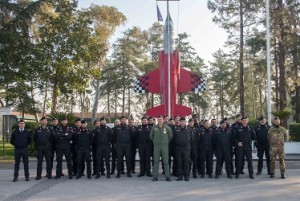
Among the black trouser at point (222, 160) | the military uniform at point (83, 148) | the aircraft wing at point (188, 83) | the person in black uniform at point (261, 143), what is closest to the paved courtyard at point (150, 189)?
the black trouser at point (222, 160)

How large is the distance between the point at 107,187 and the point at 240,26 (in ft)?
91.0

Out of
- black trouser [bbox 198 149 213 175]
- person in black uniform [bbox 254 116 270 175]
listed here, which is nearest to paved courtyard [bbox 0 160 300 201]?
black trouser [bbox 198 149 213 175]

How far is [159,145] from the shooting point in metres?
12.3

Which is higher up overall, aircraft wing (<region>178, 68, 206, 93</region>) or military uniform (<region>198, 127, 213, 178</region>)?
aircraft wing (<region>178, 68, 206, 93</region>)

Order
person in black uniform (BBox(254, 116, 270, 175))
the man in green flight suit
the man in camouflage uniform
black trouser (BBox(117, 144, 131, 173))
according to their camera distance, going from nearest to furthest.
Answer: the man in green flight suit, the man in camouflage uniform, black trouser (BBox(117, 144, 131, 173)), person in black uniform (BBox(254, 116, 270, 175))

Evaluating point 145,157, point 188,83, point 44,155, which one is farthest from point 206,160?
point 188,83

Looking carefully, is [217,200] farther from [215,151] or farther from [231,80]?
[231,80]

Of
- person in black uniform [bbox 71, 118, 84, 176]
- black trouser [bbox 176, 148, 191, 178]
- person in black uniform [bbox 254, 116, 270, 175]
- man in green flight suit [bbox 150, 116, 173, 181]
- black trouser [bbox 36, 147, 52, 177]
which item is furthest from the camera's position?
person in black uniform [bbox 254, 116, 270, 175]

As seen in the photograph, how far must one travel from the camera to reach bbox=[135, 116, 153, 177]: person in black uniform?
13.2 metres

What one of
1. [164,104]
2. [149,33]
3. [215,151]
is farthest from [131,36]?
[215,151]

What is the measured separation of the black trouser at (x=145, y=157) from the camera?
13.2 m

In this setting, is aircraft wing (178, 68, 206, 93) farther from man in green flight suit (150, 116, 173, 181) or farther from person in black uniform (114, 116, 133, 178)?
man in green flight suit (150, 116, 173, 181)

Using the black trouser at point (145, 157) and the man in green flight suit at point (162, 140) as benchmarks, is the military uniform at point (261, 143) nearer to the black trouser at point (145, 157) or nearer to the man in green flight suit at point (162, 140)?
the man in green flight suit at point (162, 140)

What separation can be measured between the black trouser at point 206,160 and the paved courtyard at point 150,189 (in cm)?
48
